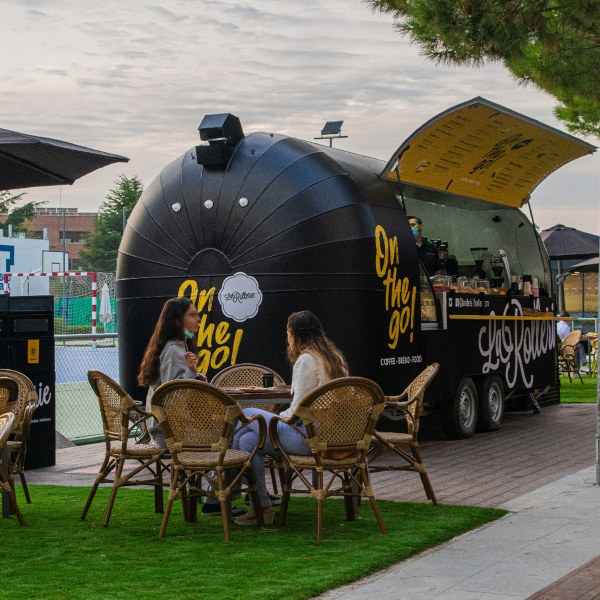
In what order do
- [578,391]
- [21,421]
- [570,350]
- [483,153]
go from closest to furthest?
[21,421] < [483,153] < [578,391] < [570,350]

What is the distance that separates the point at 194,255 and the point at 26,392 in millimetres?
3728

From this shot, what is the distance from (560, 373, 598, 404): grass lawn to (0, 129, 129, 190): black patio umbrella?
1085cm

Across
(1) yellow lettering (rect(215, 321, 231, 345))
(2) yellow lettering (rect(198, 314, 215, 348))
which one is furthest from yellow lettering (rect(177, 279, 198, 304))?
(1) yellow lettering (rect(215, 321, 231, 345))

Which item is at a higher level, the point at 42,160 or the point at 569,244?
the point at 569,244

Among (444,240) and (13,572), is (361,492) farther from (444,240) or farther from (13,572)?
(444,240)

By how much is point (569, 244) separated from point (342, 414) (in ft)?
74.3

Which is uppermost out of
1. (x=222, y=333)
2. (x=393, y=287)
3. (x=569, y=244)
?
(x=569, y=244)

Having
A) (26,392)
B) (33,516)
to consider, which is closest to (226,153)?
(26,392)

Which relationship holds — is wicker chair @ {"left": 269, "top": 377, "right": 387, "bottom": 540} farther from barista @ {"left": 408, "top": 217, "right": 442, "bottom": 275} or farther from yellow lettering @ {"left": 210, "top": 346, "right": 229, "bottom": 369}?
barista @ {"left": 408, "top": 217, "right": 442, "bottom": 275}

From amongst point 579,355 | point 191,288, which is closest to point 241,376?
point 191,288

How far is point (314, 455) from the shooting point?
751cm

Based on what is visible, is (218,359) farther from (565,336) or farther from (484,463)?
(565,336)

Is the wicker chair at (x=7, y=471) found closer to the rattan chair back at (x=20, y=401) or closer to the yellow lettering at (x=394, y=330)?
the rattan chair back at (x=20, y=401)

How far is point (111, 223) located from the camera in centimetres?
8725
